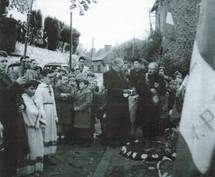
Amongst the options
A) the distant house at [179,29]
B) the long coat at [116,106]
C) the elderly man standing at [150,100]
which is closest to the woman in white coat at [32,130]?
the long coat at [116,106]

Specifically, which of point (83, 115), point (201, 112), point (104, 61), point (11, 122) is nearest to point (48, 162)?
point (11, 122)

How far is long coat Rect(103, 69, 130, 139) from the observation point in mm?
5617

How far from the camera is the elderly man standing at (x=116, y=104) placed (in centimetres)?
562

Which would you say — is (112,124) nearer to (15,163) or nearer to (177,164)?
(15,163)

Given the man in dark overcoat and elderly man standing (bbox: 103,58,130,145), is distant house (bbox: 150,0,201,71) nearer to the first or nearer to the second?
elderly man standing (bbox: 103,58,130,145)

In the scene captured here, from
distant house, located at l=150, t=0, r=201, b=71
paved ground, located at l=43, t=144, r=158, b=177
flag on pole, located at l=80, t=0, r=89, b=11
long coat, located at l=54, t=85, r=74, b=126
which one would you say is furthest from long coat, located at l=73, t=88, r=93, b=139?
flag on pole, located at l=80, t=0, r=89, b=11

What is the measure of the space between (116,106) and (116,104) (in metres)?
0.04

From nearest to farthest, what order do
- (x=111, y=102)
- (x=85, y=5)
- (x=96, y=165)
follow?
(x=85, y=5) → (x=96, y=165) → (x=111, y=102)

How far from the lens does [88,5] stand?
4.06 metres

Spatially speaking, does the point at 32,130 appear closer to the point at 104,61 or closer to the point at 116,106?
the point at 116,106

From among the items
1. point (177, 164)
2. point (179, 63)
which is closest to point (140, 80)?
point (179, 63)

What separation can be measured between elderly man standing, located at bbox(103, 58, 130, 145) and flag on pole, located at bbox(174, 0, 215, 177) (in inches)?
155

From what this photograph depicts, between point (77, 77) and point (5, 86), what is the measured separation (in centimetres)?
289

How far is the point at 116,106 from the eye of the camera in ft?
19.0
